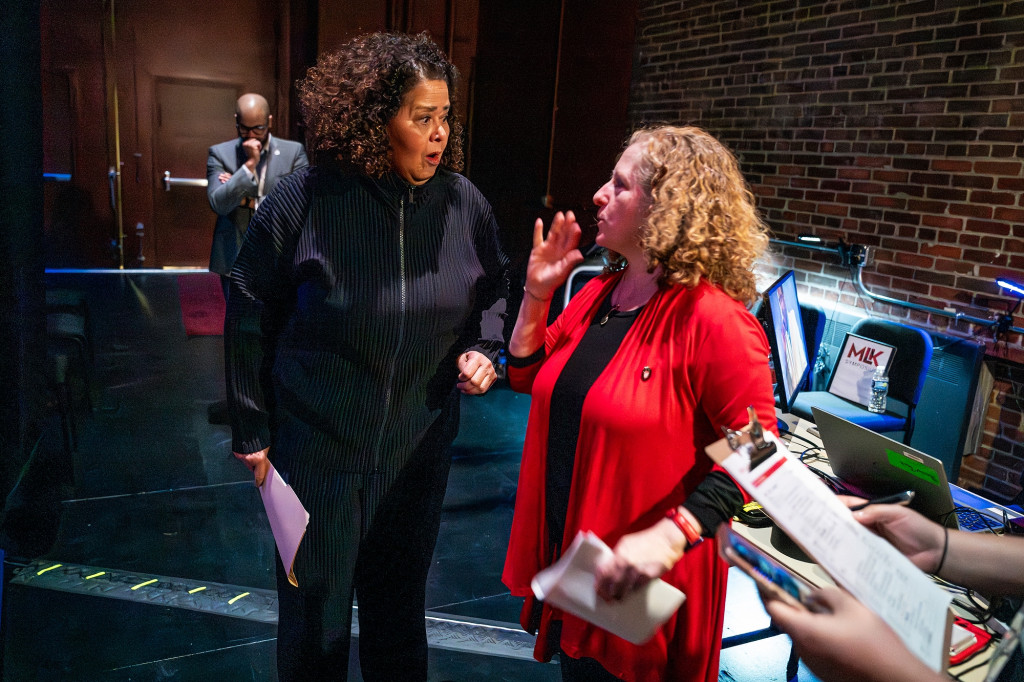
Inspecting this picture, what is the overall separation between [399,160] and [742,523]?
1.14 m

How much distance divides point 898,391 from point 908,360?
15cm

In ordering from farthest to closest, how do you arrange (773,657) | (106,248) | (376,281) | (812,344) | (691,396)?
1. (106,248)
2. (812,344)
3. (773,657)
4. (376,281)
5. (691,396)

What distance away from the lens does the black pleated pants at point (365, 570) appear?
4.82ft

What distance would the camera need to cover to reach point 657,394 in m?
1.23

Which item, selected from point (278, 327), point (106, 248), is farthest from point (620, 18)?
point (278, 327)

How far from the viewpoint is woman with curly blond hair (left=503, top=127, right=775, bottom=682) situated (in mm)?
1191

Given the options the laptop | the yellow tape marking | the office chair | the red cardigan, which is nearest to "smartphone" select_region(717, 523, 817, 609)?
the red cardigan

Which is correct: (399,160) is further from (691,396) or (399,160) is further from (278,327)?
(691,396)

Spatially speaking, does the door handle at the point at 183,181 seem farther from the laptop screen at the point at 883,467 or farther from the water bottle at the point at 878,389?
the laptop screen at the point at 883,467

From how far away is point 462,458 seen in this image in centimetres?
378

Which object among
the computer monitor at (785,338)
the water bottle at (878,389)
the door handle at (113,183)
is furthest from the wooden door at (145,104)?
the water bottle at (878,389)

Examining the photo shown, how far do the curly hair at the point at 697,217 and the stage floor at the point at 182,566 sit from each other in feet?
3.67

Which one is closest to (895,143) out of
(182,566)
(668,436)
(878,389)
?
(878,389)

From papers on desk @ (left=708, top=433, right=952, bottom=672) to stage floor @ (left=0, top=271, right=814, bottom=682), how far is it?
3.71 ft
